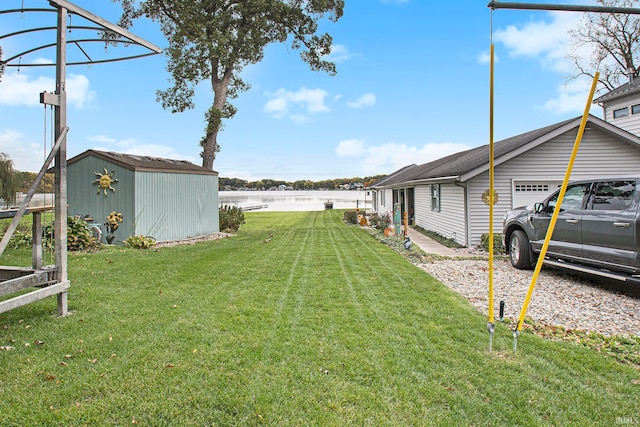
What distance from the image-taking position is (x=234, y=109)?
2075 centimetres

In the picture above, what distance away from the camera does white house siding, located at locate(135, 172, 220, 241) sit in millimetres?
12625

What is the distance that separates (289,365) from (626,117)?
23.5 m

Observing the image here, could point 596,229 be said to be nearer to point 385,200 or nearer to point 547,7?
point 547,7

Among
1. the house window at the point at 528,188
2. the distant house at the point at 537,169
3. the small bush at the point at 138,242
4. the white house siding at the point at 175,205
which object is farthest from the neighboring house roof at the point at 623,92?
the small bush at the point at 138,242

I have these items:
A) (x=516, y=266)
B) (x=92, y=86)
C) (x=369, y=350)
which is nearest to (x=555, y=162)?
(x=516, y=266)

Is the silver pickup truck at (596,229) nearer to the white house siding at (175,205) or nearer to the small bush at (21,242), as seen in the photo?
the white house siding at (175,205)

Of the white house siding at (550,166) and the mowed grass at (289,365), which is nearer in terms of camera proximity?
the mowed grass at (289,365)

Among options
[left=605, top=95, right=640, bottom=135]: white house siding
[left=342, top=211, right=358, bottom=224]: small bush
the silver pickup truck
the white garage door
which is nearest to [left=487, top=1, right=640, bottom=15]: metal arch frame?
the silver pickup truck

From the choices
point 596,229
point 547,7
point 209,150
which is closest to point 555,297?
point 596,229

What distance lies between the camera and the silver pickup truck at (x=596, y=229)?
18.7ft

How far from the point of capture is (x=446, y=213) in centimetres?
1380

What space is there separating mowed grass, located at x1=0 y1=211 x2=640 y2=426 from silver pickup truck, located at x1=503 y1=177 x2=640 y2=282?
2.54m

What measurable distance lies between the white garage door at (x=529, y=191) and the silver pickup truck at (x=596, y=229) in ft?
13.6

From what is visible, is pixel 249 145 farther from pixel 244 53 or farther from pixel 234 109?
pixel 244 53
